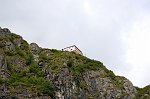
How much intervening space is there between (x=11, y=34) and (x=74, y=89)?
24733 millimetres

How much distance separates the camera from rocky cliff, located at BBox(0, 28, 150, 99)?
275 ft

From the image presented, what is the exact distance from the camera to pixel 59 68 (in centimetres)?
9206

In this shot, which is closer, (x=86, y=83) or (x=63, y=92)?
(x=63, y=92)

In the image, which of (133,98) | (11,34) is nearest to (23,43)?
(11,34)

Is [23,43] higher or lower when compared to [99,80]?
higher

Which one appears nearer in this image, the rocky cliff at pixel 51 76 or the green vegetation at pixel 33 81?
the green vegetation at pixel 33 81

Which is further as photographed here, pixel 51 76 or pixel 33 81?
pixel 51 76

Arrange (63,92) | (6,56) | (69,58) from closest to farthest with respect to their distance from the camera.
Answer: (63,92)
(6,56)
(69,58)

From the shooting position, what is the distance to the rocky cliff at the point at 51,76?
83.8m

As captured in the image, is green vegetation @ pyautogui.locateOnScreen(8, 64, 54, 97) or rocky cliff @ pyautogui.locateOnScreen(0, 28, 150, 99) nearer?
green vegetation @ pyautogui.locateOnScreen(8, 64, 54, 97)

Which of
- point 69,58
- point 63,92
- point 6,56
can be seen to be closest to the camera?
point 63,92

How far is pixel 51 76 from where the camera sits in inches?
3585

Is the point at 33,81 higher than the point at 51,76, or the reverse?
the point at 51,76

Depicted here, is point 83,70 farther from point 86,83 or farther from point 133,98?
point 133,98
